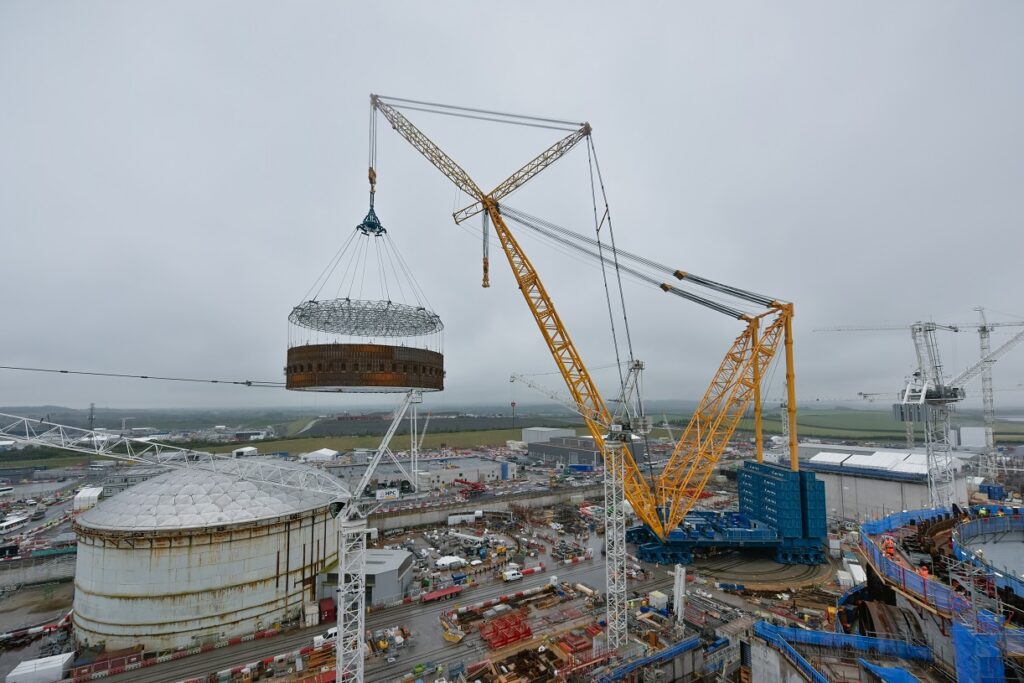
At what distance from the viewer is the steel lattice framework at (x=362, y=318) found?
29.0 meters

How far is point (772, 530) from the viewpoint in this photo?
132 feet

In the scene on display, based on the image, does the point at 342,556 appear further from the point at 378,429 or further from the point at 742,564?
the point at 378,429

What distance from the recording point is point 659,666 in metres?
21.9

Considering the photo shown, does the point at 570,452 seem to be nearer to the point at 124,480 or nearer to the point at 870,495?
the point at 870,495

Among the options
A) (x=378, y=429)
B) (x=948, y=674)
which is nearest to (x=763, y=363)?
(x=948, y=674)

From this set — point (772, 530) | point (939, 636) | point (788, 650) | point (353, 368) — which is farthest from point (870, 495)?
point (353, 368)

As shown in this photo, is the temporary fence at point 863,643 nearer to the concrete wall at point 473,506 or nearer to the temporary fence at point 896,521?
the temporary fence at point 896,521

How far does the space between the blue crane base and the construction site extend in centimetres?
20

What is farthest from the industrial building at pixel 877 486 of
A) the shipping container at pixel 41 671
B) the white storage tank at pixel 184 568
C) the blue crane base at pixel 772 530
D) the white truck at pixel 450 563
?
the shipping container at pixel 41 671

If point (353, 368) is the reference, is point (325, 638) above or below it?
below

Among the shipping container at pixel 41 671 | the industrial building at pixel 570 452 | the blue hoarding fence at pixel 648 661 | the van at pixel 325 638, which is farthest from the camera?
the industrial building at pixel 570 452

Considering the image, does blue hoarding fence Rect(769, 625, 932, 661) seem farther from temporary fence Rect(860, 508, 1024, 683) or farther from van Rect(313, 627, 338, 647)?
van Rect(313, 627, 338, 647)

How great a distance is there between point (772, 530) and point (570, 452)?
60.9 meters

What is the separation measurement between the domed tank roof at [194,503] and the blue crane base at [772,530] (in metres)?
32.9
